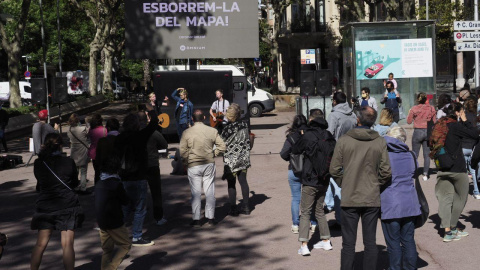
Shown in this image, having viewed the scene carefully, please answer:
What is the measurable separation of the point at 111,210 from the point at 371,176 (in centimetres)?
255

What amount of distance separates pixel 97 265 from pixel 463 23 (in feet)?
40.5

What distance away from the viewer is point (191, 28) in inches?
1019

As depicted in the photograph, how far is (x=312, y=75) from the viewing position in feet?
65.1

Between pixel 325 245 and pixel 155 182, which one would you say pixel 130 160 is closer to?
pixel 155 182

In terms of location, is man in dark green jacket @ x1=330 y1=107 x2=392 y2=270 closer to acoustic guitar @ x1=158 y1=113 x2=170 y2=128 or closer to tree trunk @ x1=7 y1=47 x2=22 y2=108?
acoustic guitar @ x1=158 y1=113 x2=170 y2=128

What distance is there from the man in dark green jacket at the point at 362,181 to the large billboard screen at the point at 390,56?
1725cm

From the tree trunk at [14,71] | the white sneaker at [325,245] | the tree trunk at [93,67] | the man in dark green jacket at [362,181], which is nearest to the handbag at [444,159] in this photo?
the white sneaker at [325,245]

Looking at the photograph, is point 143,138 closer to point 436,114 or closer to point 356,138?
point 356,138

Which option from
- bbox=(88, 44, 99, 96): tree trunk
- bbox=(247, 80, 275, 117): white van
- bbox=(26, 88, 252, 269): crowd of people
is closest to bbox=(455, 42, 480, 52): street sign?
bbox=(26, 88, 252, 269): crowd of people

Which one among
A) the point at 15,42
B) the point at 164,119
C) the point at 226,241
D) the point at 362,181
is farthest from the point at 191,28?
the point at 362,181

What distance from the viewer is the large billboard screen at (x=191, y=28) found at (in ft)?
84.5

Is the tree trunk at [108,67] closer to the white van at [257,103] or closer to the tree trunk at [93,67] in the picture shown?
the tree trunk at [93,67]

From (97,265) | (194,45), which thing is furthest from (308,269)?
(194,45)

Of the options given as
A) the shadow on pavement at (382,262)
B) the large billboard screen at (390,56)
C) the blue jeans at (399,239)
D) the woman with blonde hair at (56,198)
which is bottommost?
the shadow on pavement at (382,262)
